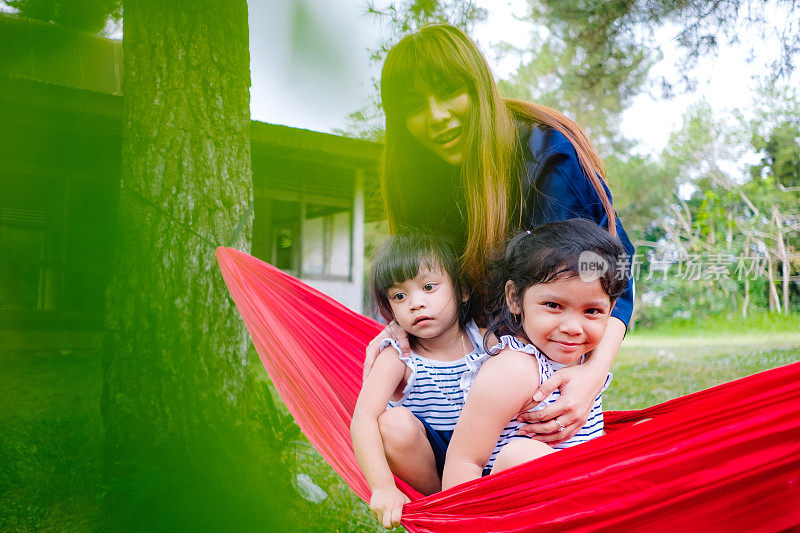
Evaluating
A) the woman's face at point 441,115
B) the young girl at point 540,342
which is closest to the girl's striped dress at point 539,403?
the young girl at point 540,342

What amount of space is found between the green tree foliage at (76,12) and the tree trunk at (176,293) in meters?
0.28

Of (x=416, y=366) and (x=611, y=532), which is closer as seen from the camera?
(x=611, y=532)

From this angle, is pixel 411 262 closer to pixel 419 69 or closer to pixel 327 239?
pixel 419 69

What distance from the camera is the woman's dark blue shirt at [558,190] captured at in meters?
1.23

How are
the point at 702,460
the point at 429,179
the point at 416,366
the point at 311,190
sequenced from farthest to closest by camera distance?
1. the point at 311,190
2. the point at 429,179
3. the point at 416,366
4. the point at 702,460

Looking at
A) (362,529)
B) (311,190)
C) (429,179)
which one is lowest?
(362,529)

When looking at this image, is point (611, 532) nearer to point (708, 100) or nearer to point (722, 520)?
point (722, 520)

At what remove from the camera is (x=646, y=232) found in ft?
18.5

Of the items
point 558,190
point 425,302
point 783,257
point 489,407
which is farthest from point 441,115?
point 783,257

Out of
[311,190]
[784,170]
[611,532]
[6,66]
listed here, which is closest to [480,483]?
[611,532]

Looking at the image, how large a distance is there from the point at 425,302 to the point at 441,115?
0.45 metres

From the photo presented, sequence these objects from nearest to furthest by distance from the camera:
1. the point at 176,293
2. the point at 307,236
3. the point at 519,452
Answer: the point at 519,452 → the point at 176,293 → the point at 307,236

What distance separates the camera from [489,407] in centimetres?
104

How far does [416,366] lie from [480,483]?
1.21 ft
